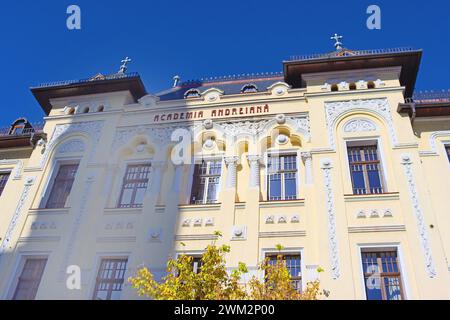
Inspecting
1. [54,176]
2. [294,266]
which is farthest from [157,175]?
[294,266]

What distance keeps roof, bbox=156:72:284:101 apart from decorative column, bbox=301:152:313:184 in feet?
18.4

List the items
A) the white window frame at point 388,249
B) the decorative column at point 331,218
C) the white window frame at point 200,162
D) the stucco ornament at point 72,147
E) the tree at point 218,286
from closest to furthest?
the tree at point 218,286 → the white window frame at point 388,249 → the decorative column at point 331,218 → the white window frame at point 200,162 → the stucco ornament at point 72,147

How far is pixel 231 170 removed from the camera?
14.1 m

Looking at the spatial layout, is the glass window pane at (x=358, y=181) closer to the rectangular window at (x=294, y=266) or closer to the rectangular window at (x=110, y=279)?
the rectangular window at (x=294, y=266)

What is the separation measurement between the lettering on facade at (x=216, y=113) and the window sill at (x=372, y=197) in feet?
15.6

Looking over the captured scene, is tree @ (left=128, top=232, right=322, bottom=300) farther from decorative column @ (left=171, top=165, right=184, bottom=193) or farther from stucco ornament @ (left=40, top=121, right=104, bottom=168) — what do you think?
stucco ornament @ (left=40, top=121, right=104, bottom=168)

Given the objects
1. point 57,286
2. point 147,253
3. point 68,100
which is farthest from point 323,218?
point 68,100

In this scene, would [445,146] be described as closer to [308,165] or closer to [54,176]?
[308,165]

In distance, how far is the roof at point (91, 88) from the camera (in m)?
17.4

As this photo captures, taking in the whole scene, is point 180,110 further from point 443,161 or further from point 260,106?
point 443,161

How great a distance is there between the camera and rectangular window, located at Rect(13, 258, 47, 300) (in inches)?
506

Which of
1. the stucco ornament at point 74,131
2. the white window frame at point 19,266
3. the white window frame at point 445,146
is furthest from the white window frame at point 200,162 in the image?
the white window frame at point 445,146

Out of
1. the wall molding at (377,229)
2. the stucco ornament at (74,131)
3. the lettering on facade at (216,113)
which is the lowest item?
the wall molding at (377,229)

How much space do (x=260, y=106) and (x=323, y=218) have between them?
5423mm
